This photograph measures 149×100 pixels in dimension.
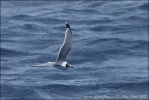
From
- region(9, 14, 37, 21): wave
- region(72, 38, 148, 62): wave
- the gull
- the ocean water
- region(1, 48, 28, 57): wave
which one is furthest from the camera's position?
region(9, 14, 37, 21): wave

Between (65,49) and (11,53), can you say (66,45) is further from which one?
(11,53)

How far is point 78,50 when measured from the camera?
A: 37.1 metres

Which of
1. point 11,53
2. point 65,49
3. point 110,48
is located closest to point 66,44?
point 65,49

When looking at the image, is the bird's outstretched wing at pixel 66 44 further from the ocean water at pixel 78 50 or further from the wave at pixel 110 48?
the wave at pixel 110 48

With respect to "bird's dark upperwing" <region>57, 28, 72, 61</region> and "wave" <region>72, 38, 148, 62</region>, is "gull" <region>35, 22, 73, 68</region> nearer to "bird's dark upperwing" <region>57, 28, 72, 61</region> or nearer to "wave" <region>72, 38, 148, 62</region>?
"bird's dark upperwing" <region>57, 28, 72, 61</region>

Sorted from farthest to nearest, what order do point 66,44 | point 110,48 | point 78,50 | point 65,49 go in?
point 110,48, point 78,50, point 65,49, point 66,44

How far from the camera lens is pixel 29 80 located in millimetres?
32125

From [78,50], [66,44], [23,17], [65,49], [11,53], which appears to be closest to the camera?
[66,44]

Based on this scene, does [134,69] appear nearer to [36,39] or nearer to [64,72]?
[64,72]

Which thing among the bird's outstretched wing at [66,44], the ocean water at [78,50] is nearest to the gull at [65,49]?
the bird's outstretched wing at [66,44]

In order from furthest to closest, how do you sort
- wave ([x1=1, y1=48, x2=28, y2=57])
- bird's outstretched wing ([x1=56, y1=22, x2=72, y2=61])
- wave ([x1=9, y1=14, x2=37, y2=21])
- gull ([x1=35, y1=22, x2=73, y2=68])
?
wave ([x1=9, y1=14, x2=37, y2=21]) < wave ([x1=1, y1=48, x2=28, y2=57]) < gull ([x1=35, y1=22, x2=73, y2=68]) < bird's outstretched wing ([x1=56, y1=22, x2=72, y2=61])

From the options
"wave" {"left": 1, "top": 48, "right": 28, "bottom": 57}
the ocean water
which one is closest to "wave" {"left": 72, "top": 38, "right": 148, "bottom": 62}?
the ocean water

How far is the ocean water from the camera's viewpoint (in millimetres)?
31406

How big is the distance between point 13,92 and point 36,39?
947 cm
